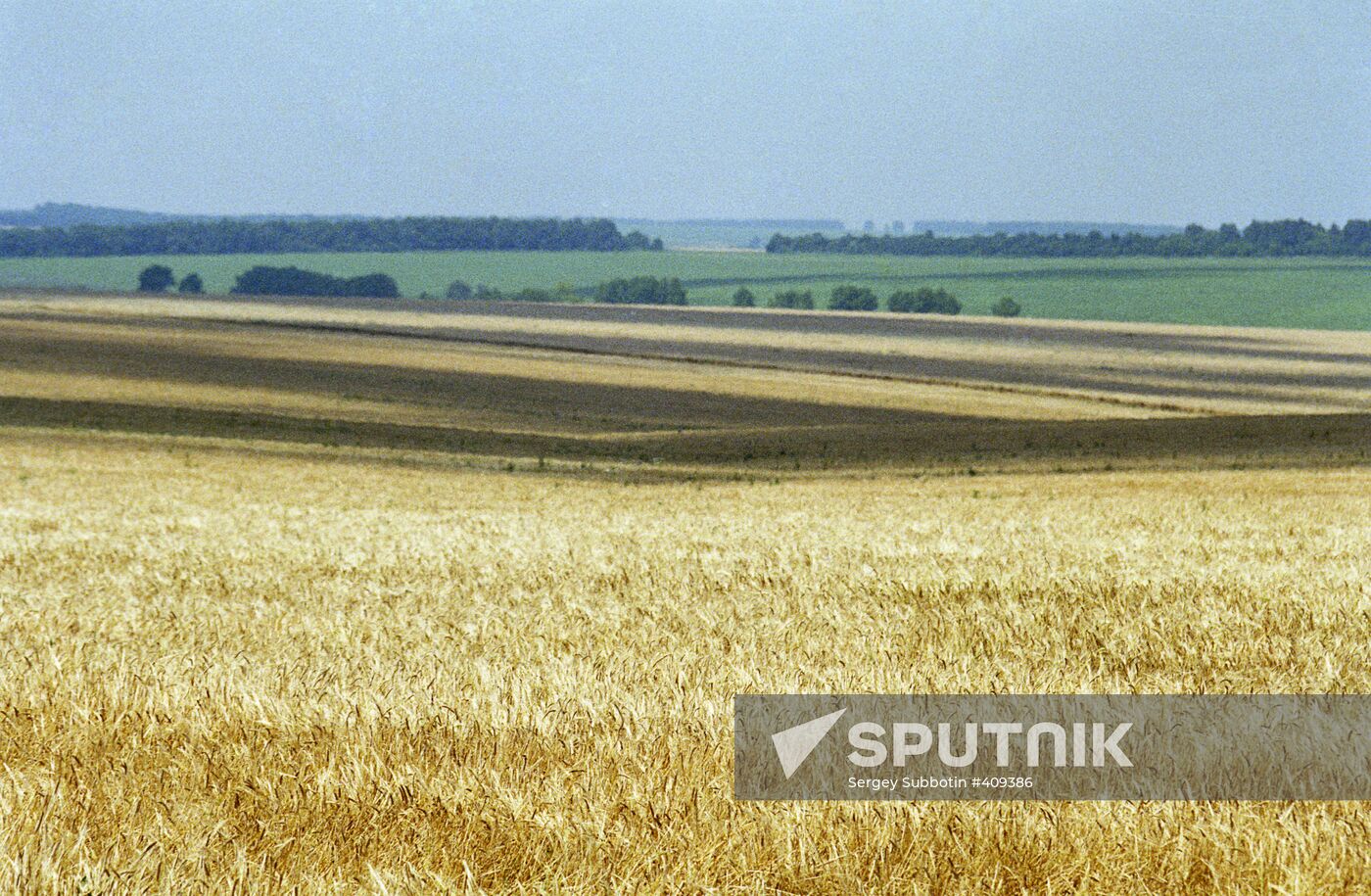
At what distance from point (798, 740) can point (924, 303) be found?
140208 mm

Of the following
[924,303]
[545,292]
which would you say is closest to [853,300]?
[924,303]

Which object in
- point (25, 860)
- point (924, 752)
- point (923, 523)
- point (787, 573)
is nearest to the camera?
point (25, 860)

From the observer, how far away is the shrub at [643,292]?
6004 inches

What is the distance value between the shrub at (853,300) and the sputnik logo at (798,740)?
142374mm

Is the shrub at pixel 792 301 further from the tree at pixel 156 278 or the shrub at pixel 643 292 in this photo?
the tree at pixel 156 278

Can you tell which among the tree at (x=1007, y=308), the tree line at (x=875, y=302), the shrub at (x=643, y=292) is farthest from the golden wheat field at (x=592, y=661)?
the shrub at (x=643, y=292)

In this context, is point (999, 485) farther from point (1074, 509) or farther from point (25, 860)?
point (25, 860)

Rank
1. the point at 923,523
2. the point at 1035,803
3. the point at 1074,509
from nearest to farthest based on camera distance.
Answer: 1. the point at 1035,803
2. the point at 923,523
3. the point at 1074,509

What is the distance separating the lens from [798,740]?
506 cm

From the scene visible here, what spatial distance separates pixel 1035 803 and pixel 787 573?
22.5 ft

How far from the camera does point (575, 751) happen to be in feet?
16.9

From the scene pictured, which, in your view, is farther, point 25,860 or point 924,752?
point 924,752

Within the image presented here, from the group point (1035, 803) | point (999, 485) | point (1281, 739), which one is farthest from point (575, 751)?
point (999, 485)

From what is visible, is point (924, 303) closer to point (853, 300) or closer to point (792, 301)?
point (853, 300)
